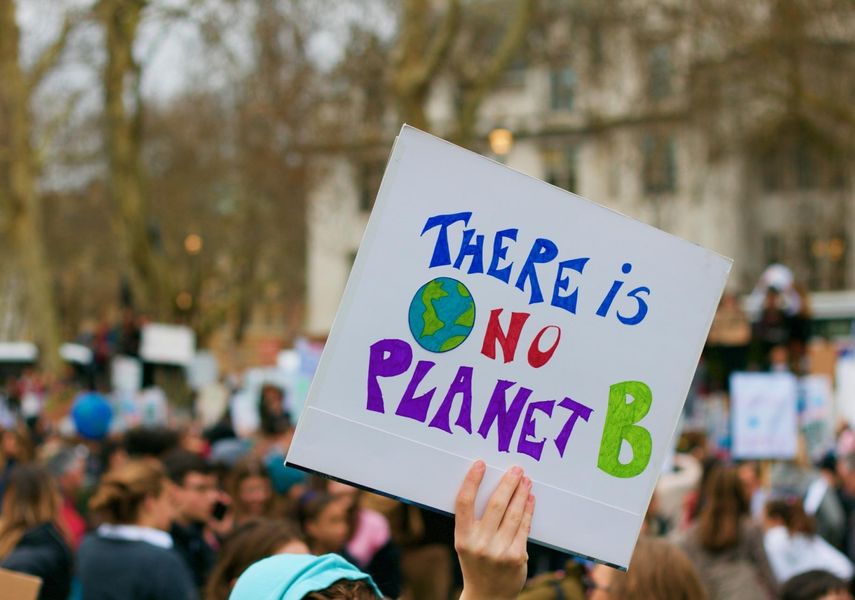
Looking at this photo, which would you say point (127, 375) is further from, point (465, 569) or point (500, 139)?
point (465, 569)

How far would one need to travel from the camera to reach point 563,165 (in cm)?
5088

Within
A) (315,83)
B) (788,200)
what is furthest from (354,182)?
(788,200)

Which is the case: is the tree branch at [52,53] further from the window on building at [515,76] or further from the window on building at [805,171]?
the window on building at [805,171]

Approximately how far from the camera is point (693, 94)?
26562mm

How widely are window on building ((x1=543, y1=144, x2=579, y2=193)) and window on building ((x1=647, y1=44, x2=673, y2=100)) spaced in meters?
22.5

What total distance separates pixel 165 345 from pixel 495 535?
15.4 metres

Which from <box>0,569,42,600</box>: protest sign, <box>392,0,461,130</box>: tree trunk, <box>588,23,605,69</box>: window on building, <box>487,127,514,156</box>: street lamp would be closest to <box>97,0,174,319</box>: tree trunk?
<box>392,0,461,130</box>: tree trunk

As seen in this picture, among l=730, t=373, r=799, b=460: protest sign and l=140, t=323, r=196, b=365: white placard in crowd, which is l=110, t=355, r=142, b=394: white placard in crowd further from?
l=730, t=373, r=799, b=460: protest sign

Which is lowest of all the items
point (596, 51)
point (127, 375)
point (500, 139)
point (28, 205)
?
point (127, 375)

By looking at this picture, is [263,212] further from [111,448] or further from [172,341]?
[111,448]

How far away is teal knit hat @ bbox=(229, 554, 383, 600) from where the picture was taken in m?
2.09

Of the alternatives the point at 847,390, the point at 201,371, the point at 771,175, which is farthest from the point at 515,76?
the point at 847,390

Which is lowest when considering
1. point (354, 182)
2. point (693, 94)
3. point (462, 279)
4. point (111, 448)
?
point (111, 448)

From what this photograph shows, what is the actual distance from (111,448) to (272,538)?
5775mm
